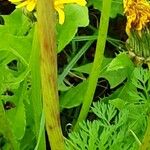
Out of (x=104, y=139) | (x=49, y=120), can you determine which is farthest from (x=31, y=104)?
(x=49, y=120)

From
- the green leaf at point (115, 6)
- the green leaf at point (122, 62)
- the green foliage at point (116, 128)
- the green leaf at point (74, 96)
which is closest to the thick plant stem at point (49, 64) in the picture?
the green foliage at point (116, 128)

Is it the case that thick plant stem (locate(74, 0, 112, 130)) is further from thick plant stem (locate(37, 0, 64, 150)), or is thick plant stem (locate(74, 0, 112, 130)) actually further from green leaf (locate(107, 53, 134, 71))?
thick plant stem (locate(37, 0, 64, 150))

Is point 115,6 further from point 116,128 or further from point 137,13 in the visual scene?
point 116,128

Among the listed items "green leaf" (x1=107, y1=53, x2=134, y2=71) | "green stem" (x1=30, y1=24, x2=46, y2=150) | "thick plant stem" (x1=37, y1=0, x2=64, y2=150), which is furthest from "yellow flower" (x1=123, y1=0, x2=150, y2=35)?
"thick plant stem" (x1=37, y1=0, x2=64, y2=150)

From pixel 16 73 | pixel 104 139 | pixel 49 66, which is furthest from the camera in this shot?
pixel 16 73

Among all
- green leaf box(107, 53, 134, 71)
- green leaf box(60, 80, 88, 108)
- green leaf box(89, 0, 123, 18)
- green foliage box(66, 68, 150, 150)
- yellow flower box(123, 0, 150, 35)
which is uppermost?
yellow flower box(123, 0, 150, 35)

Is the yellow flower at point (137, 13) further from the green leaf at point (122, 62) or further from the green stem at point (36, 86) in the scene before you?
the green stem at point (36, 86)

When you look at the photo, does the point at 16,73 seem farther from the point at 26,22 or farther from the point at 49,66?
the point at 49,66

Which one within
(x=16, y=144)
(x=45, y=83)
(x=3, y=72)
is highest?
(x=45, y=83)
